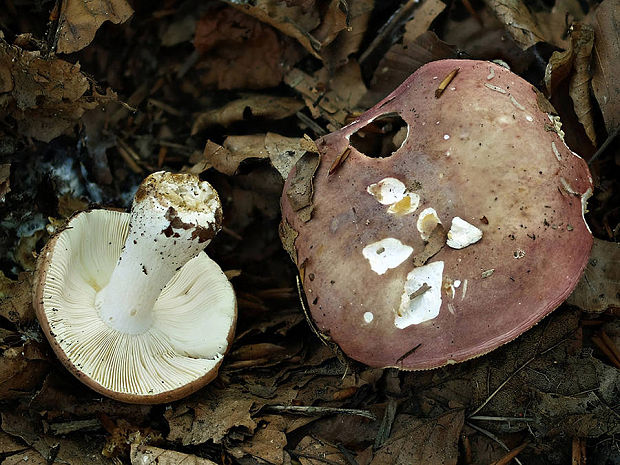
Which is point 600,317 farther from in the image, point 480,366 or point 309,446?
point 309,446

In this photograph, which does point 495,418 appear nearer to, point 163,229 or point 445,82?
point 445,82

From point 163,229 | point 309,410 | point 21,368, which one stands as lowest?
point 309,410

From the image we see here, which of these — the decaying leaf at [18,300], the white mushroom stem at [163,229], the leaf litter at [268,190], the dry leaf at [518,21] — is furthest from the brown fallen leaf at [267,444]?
the dry leaf at [518,21]

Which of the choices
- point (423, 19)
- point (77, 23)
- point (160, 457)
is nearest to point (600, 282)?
point (423, 19)

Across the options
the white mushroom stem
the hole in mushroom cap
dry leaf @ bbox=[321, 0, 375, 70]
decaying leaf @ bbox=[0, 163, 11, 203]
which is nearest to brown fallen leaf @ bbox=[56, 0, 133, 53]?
decaying leaf @ bbox=[0, 163, 11, 203]

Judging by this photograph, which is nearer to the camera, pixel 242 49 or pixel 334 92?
pixel 334 92

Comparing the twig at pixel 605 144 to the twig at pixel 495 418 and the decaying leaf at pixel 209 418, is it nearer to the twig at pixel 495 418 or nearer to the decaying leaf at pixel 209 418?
the twig at pixel 495 418

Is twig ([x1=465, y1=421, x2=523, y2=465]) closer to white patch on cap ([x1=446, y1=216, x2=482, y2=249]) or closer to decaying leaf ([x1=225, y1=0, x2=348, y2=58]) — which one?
white patch on cap ([x1=446, y1=216, x2=482, y2=249])
